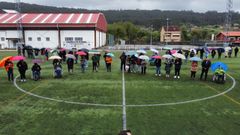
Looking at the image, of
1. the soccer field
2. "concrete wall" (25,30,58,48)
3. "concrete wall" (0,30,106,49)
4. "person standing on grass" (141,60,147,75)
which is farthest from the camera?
"concrete wall" (25,30,58,48)

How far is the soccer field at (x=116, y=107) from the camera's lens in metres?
9.45

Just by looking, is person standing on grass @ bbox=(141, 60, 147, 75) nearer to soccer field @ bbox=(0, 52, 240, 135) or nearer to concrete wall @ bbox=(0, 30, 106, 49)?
soccer field @ bbox=(0, 52, 240, 135)

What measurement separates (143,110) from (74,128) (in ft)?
11.5

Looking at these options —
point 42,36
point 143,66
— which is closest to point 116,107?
point 143,66

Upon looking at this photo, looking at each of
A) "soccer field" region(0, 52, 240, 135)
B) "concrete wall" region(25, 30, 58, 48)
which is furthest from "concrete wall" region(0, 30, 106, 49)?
"soccer field" region(0, 52, 240, 135)

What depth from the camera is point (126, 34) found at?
10744cm

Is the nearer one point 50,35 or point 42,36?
point 50,35

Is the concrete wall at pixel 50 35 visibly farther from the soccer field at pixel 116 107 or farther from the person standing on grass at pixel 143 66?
the soccer field at pixel 116 107

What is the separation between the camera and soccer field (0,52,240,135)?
9.45m

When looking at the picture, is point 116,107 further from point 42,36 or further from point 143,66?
point 42,36

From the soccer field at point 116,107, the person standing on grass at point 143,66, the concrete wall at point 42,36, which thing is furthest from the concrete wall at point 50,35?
the soccer field at point 116,107

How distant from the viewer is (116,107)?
12.1 metres

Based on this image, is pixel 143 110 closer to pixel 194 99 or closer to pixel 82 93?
pixel 194 99

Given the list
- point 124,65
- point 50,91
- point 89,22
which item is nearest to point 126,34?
point 89,22
